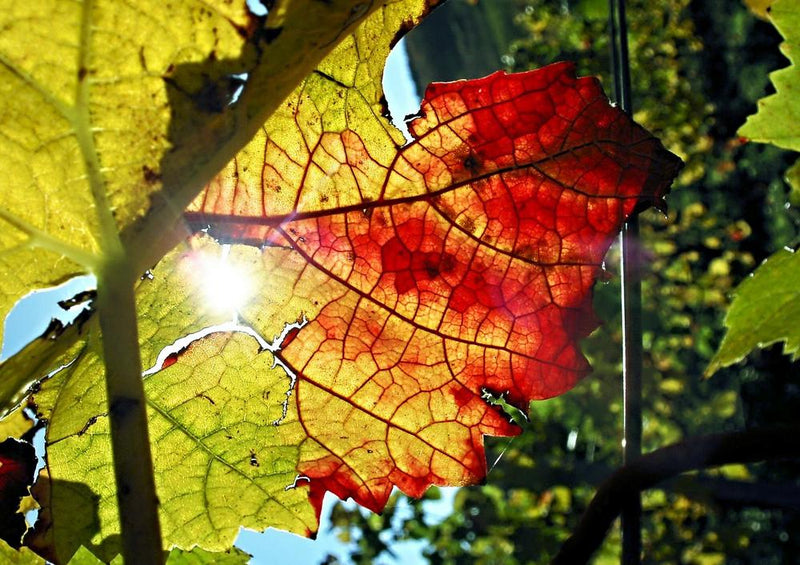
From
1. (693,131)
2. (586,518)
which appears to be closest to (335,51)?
(586,518)

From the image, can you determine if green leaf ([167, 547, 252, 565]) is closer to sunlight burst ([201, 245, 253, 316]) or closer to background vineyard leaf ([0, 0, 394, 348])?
sunlight burst ([201, 245, 253, 316])

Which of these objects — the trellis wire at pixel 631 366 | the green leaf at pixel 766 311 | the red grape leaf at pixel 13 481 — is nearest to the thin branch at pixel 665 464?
the trellis wire at pixel 631 366

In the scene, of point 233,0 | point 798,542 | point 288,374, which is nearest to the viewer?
point 233,0

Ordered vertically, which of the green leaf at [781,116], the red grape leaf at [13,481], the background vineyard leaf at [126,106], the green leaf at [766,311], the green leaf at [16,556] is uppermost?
the green leaf at [781,116]

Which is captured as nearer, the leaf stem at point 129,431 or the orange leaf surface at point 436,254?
the leaf stem at point 129,431

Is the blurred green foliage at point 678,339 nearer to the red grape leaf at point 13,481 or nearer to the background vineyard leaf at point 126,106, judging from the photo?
the red grape leaf at point 13,481

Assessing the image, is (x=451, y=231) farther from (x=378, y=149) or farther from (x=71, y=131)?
(x=71, y=131)

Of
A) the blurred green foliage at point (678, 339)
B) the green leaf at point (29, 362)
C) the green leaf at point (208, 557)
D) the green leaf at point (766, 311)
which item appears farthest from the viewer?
the blurred green foliage at point (678, 339)
